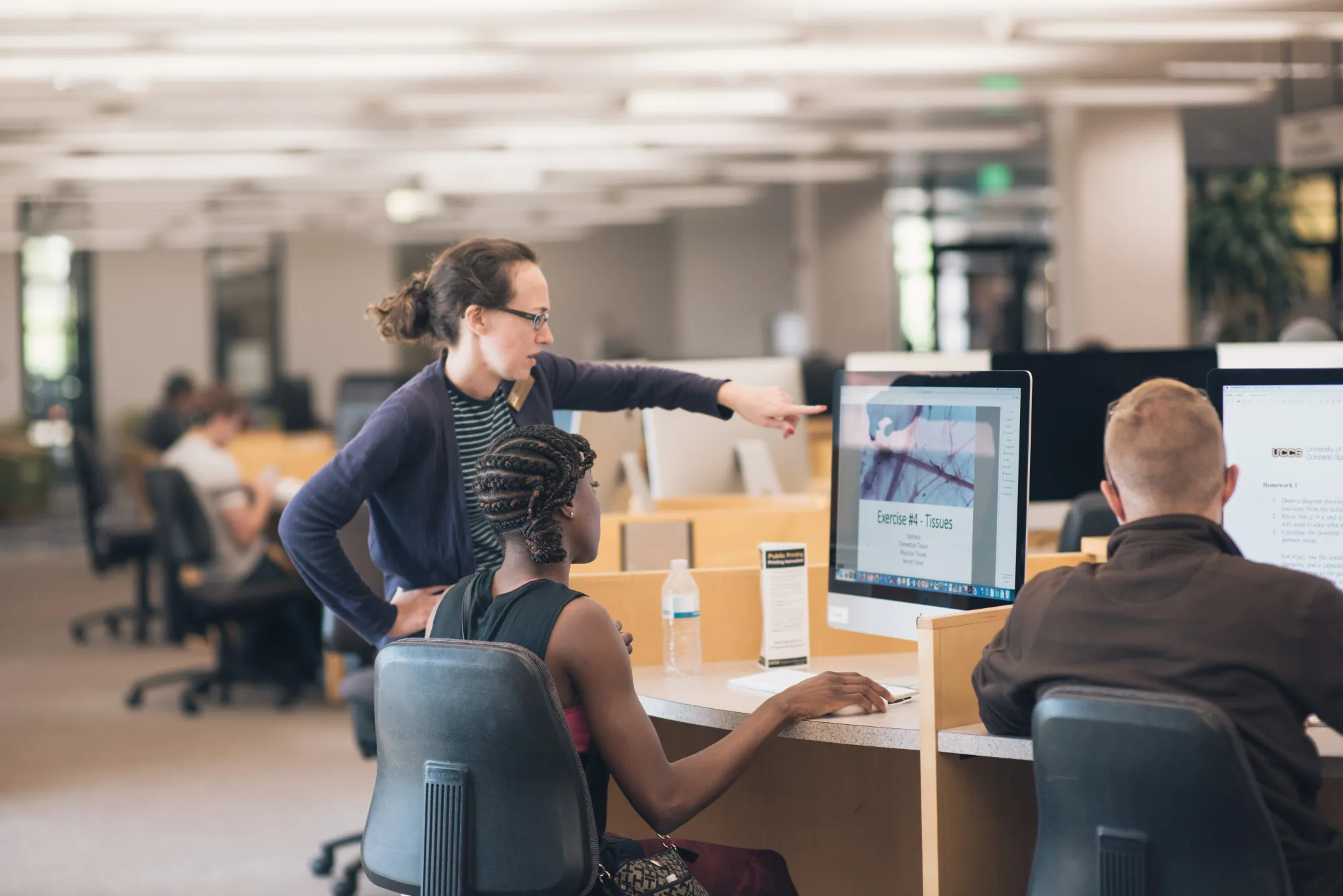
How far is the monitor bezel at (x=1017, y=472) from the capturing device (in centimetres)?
205

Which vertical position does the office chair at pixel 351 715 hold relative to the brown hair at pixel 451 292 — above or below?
below

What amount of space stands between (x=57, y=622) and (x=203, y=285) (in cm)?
951

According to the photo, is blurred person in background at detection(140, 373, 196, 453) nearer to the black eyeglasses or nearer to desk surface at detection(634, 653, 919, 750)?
the black eyeglasses

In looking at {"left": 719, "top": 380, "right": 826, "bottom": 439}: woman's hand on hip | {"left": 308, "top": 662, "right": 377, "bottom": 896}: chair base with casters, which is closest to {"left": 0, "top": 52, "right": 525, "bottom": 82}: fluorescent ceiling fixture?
{"left": 308, "top": 662, "right": 377, "bottom": 896}: chair base with casters

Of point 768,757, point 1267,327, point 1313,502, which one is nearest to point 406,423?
point 768,757

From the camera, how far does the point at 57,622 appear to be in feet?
26.8

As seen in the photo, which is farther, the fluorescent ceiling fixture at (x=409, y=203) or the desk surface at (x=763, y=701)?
the fluorescent ceiling fixture at (x=409, y=203)

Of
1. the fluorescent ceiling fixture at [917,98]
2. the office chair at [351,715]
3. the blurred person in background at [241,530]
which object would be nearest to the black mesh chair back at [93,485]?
the blurred person in background at [241,530]

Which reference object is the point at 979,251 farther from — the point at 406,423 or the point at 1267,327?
the point at 406,423

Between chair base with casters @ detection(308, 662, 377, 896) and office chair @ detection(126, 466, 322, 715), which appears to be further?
office chair @ detection(126, 466, 322, 715)

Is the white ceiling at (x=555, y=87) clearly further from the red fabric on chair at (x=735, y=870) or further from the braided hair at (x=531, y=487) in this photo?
the red fabric on chair at (x=735, y=870)

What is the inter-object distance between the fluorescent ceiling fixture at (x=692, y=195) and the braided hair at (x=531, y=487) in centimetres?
1253

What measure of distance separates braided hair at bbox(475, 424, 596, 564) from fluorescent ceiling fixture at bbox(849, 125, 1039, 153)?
9.47m

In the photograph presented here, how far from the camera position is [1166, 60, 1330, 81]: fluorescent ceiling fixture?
28.0ft
